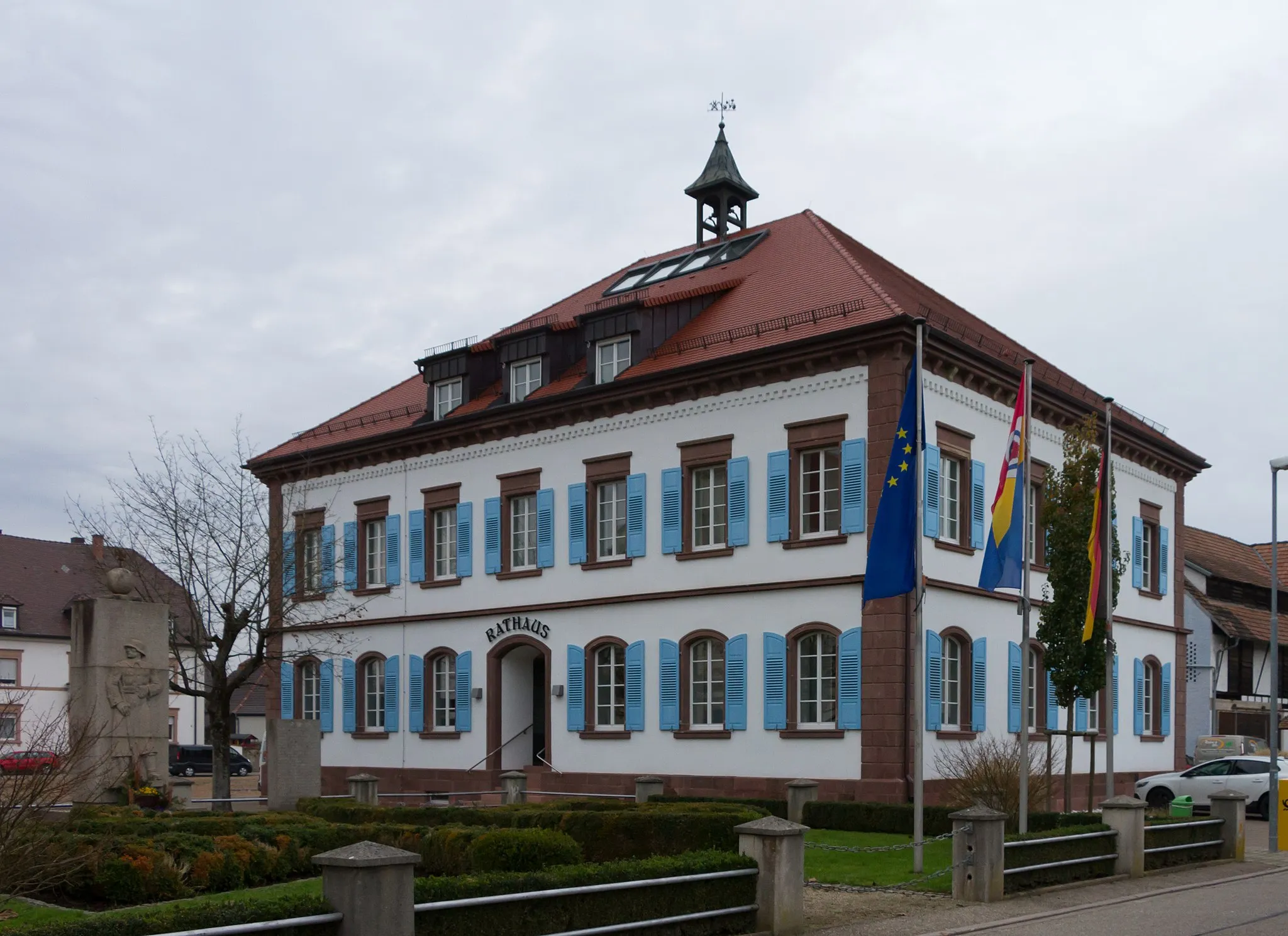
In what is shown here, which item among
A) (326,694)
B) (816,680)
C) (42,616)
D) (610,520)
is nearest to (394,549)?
(326,694)

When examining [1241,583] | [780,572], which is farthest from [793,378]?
[1241,583]

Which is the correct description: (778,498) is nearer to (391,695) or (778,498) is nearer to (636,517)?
(636,517)

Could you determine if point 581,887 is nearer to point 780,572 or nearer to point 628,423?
point 780,572

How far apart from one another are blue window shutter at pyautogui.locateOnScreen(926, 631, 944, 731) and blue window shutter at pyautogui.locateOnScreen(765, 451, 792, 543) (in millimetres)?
3259

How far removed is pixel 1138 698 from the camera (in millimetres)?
33719

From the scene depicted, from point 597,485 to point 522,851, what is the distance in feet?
53.0

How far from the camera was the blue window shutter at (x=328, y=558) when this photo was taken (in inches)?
1431

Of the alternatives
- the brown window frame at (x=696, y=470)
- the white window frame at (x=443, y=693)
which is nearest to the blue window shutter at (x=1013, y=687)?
the brown window frame at (x=696, y=470)

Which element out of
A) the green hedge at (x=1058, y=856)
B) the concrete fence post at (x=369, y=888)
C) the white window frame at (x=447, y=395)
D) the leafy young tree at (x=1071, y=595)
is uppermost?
the white window frame at (x=447, y=395)

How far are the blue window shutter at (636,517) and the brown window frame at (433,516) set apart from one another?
19.0 ft

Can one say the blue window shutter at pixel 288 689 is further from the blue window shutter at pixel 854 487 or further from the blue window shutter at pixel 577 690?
the blue window shutter at pixel 854 487

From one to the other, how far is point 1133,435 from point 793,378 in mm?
9961

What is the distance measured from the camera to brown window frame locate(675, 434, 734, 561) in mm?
28547

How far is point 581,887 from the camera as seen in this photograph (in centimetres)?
1178
